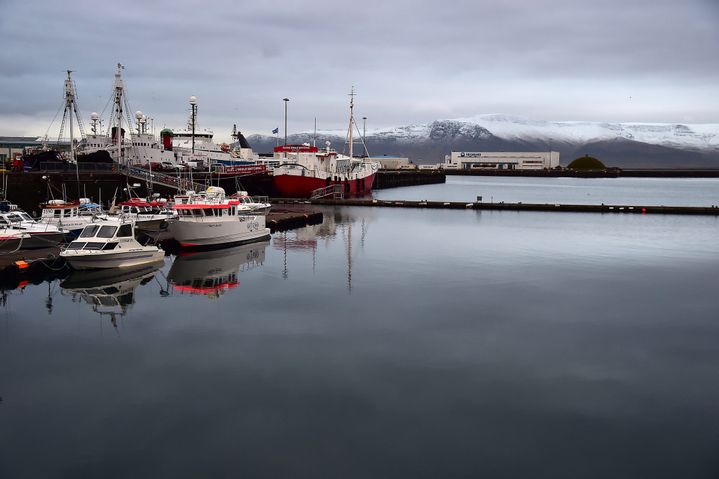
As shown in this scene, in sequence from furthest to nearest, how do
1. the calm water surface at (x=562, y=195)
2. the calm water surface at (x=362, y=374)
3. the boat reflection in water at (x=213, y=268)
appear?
the calm water surface at (x=562, y=195)
the boat reflection in water at (x=213, y=268)
the calm water surface at (x=362, y=374)

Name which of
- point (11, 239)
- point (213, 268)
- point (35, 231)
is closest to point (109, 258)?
point (213, 268)

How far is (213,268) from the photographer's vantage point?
29609mm

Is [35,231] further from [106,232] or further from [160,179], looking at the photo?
[160,179]

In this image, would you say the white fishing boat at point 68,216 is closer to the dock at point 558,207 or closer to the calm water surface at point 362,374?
the calm water surface at point 362,374

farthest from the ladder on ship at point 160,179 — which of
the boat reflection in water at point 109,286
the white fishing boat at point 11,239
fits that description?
the boat reflection in water at point 109,286

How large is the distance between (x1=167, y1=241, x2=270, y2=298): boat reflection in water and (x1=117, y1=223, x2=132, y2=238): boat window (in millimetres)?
2771

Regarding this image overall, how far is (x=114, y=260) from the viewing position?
2702 centimetres

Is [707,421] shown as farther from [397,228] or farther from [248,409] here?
[397,228]

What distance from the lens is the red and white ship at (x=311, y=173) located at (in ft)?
227

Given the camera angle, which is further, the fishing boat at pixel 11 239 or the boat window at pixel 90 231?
the fishing boat at pixel 11 239

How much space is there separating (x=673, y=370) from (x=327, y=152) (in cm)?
6512

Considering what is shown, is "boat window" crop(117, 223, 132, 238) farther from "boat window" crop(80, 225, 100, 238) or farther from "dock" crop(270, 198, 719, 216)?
"dock" crop(270, 198, 719, 216)

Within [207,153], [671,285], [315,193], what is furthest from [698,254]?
[207,153]

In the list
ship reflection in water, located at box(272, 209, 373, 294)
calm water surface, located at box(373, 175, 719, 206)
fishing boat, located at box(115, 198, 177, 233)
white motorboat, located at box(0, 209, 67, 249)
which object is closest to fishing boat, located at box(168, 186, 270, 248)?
fishing boat, located at box(115, 198, 177, 233)
